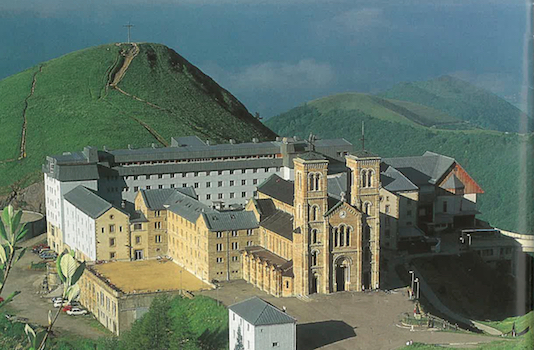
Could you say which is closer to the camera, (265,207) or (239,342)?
(239,342)

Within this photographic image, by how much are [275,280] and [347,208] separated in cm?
606

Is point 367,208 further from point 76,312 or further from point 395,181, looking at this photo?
point 76,312

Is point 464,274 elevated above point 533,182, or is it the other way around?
point 533,182

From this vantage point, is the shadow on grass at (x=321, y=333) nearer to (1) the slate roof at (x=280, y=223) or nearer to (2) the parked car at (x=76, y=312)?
(1) the slate roof at (x=280, y=223)

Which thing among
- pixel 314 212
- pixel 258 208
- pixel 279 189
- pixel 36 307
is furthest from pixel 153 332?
pixel 279 189

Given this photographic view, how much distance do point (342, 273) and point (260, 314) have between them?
11.1 m

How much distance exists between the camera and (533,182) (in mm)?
24141

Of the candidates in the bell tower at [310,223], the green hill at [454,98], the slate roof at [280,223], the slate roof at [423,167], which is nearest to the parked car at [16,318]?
the slate roof at [280,223]

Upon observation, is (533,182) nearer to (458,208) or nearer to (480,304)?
(480,304)

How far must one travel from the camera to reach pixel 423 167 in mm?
74500

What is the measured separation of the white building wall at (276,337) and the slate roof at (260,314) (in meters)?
0.24

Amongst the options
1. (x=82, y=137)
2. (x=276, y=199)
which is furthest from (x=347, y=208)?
(x=82, y=137)

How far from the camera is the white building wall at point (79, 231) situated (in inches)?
2446

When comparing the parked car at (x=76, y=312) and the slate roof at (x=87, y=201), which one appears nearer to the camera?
the parked car at (x=76, y=312)
